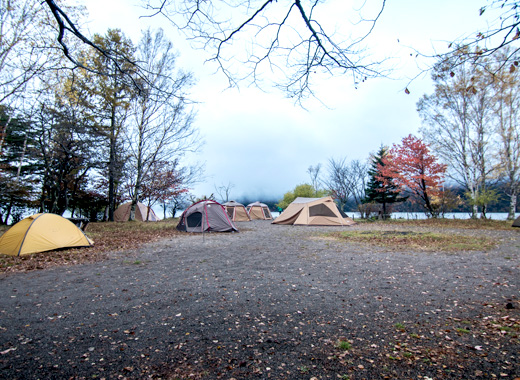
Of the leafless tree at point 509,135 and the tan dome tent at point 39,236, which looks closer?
the tan dome tent at point 39,236

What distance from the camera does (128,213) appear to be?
2425cm

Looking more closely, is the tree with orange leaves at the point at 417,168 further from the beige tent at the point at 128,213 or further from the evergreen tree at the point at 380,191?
the beige tent at the point at 128,213

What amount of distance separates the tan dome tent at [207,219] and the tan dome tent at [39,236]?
6242mm

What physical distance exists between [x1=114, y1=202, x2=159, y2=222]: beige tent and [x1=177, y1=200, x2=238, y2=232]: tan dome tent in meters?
11.8

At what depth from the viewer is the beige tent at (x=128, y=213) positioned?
955 inches

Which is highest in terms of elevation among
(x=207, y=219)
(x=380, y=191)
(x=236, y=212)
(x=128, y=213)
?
(x=380, y=191)

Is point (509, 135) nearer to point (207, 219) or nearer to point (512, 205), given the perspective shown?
point (512, 205)

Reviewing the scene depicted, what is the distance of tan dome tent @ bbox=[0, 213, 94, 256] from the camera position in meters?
7.34

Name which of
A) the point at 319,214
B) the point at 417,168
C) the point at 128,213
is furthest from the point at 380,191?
the point at 128,213

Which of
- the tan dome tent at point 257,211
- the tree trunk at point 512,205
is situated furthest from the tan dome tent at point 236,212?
the tree trunk at point 512,205

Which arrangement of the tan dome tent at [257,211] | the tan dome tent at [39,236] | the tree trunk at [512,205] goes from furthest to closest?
the tan dome tent at [257,211] → the tree trunk at [512,205] → the tan dome tent at [39,236]

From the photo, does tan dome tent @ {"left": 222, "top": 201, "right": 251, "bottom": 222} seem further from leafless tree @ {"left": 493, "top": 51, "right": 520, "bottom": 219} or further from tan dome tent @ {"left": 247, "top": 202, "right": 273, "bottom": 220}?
leafless tree @ {"left": 493, "top": 51, "right": 520, "bottom": 219}

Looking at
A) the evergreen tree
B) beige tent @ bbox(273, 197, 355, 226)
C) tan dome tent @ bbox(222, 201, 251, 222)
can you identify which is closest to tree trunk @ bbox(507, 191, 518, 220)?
the evergreen tree

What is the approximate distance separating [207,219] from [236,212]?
1176cm
